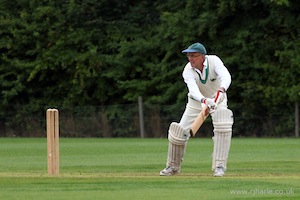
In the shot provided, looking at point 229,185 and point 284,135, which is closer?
point 229,185

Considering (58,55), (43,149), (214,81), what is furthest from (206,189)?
(58,55)

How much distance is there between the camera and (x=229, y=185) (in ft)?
38.3

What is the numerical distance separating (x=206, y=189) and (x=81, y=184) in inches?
61.8

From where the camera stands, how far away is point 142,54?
116 ft

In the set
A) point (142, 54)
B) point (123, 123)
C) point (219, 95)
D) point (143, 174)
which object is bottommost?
point (123, 123)

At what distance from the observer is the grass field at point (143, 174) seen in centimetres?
1080

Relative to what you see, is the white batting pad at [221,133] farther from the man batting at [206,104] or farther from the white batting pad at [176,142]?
the white batting pad at [176,142]

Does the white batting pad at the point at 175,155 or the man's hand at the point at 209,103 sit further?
the white batting pad at the point at 175,155

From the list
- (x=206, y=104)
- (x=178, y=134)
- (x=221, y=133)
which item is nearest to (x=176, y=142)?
(x=178, y=134)

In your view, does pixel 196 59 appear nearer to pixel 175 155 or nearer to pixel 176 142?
pixel 176 142

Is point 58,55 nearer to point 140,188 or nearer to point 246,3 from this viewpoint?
point 246,3

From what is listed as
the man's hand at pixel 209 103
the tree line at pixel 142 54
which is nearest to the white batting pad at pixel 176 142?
the man's hand at pixel 209 103

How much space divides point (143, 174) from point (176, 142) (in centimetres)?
72

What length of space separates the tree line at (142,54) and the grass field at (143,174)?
7919 mm
